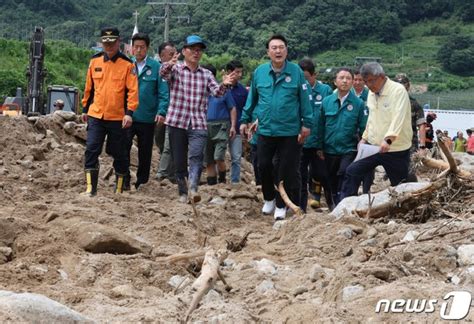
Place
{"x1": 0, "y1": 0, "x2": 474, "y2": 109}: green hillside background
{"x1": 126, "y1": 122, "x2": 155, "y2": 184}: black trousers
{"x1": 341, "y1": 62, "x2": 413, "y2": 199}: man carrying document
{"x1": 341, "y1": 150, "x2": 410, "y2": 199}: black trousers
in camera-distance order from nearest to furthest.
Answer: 1. {"x1": 341, "y1": 62, "x2": 413, "y2": 199}: man carrying document
2. {"x1": 341, "y1": 150, "x2": 410, "y2": 199}: black trousers
3. {"x1": 126, "y1": 122, "x2": 155, "y2": 184}: black trousers
4. {"x1": 0, "y1": 0, "x2": 474, "y2": 109}: green hillside background

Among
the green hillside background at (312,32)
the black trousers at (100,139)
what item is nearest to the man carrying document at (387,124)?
the black trousers at (100,139)

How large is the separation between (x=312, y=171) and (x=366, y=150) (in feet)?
4.53

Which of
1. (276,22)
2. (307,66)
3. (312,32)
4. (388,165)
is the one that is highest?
(307,66)

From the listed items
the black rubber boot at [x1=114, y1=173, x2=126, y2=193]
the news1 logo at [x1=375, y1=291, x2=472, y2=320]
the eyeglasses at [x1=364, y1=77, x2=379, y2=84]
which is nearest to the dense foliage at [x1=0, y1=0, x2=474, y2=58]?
the black rubber boot at [x1=114, y1=173, x2=126, y2=193]

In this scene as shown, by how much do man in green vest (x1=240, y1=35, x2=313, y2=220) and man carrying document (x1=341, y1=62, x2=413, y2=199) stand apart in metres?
0.64

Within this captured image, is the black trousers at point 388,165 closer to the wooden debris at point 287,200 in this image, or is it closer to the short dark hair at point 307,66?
the wooden debris at point 287,200

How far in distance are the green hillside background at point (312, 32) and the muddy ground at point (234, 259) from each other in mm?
62728

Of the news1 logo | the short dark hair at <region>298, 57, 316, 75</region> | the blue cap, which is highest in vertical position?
the blue cap

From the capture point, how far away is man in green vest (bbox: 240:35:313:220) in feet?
30.6

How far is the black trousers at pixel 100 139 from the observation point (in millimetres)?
9898

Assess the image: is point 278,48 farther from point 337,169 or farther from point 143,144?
point 143,144

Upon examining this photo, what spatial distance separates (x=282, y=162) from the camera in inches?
374

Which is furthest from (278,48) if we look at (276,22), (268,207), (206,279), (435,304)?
(276,22)

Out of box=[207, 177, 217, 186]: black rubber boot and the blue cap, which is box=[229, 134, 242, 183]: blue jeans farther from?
the blue cap
